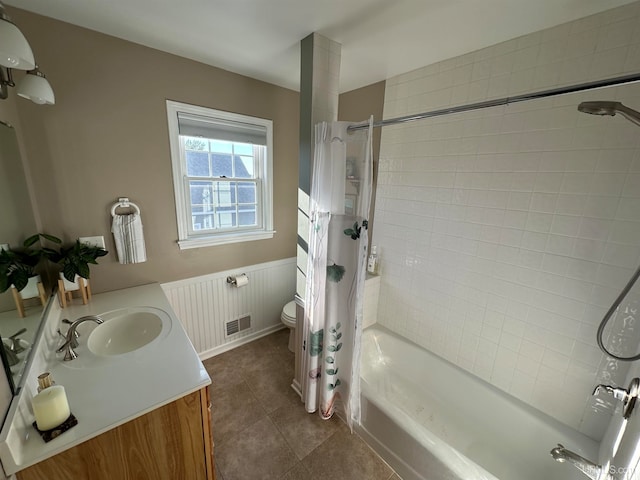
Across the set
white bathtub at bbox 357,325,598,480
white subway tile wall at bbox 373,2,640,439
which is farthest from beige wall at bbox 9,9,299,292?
white bathtub at bbox 357,325,598,480

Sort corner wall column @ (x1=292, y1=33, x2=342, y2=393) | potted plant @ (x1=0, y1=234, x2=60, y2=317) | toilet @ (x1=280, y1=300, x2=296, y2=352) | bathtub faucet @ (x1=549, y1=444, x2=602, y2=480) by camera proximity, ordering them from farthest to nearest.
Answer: toilet @ (x1=280, y1=300, x2=296, y2=352), corner wall column @ (x1=292, y1=33, x2=342, y2=393), bathtub faucet @ (x1=549, y1=444, x2=602, y2=480), potted plant @ (x1=0, y1=234, x2=60, y2=317)

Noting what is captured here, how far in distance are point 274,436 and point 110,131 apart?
2180 millimetres

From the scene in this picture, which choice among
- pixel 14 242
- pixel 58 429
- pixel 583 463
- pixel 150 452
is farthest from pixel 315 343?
pixel 14 242

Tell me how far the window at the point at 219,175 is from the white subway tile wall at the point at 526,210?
120 cm

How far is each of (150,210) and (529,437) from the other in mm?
2806

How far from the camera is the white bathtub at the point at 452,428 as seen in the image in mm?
1289

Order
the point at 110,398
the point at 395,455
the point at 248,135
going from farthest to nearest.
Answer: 1. the point at 248,135
2. the point at 395,455
3. the point at 110,398

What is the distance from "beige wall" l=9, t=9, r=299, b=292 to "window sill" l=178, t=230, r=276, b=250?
2.2 inches

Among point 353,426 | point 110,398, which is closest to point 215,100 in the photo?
point 110,398

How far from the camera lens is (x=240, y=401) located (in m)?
1.84

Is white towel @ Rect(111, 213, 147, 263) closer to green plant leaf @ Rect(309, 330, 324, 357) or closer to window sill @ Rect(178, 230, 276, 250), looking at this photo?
window sill @ Rect(178, 230, 276, 250)

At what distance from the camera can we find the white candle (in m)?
0.79

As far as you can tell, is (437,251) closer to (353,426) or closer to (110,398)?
(353,426)

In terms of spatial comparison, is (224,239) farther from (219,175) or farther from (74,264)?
(74,264)
